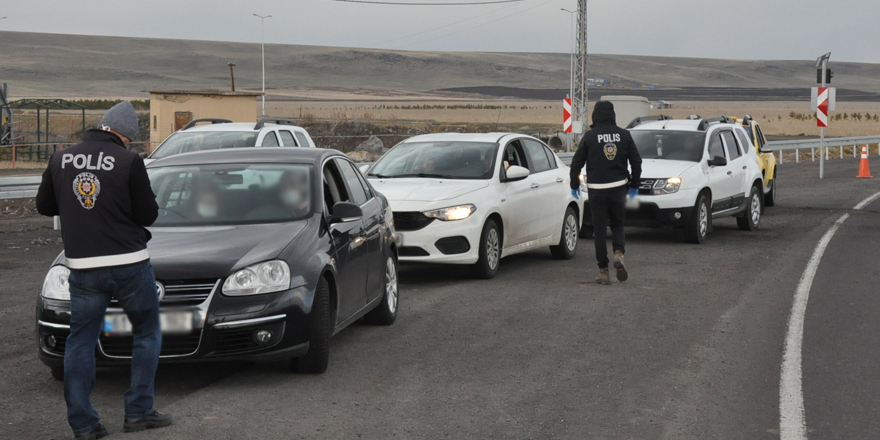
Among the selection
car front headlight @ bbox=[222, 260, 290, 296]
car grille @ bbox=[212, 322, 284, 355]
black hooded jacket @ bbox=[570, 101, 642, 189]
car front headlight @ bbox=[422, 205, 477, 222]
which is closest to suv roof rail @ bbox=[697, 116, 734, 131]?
black hooded jacket @ bbox=[570, 101, 642, 189]

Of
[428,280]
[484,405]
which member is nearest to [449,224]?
[428,280]

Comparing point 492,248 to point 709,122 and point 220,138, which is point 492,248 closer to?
point 220,138

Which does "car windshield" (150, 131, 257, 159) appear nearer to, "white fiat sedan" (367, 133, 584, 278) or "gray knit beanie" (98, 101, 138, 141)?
"white fiat sedan" (367, 133, 584, 278)

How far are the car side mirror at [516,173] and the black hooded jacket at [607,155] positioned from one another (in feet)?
2.15

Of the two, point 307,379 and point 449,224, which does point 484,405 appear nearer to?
point 307,379

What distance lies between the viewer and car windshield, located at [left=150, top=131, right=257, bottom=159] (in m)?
15.8

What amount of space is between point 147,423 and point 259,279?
4.17 ft

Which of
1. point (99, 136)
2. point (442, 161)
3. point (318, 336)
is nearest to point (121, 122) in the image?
point (99, 136)

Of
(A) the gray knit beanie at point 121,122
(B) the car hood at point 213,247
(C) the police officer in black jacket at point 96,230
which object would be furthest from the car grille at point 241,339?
(A) the gray knit beanie at point 121,122

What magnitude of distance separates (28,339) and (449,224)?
453cm

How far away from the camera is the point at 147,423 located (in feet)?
19.1

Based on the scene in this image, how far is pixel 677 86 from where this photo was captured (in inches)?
6836

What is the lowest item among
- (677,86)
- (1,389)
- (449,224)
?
(1,389)

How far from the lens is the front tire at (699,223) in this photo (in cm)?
1554
